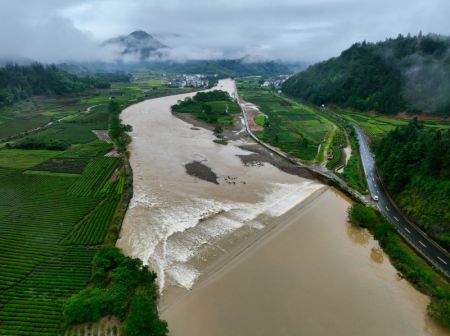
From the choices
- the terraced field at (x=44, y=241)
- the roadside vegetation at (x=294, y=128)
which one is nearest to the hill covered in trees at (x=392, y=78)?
the roadside vegetation at (x=294, y=128)

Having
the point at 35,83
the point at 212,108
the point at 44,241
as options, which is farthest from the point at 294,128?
the point at 35,83

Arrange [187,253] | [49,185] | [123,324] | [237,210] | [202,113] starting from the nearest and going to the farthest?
1. [123,324]
2. [187,253]
3. [237,210]
4. [49,185]
5. [202,113]

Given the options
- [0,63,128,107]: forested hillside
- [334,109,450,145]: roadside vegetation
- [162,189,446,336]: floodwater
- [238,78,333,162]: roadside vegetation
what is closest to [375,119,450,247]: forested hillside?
[162,189,446,336]: floodwater

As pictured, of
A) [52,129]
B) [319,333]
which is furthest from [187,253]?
[52,129]

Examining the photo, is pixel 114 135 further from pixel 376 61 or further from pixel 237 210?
pixel 376 61

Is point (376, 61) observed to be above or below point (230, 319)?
above

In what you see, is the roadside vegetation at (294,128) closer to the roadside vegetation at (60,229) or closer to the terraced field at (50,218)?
the roadside vegetation at (60,229)

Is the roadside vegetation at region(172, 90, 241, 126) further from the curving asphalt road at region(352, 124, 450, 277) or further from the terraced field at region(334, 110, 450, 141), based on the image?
the curving asphalt road at region(352, 124, 450, 277)

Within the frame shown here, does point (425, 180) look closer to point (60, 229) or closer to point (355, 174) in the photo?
point (355, 174)
